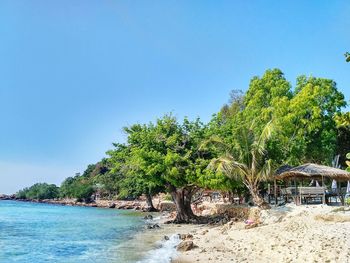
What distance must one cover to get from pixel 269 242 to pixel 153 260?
400 centimetres

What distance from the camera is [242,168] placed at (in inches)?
931

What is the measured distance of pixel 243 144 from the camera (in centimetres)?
2380

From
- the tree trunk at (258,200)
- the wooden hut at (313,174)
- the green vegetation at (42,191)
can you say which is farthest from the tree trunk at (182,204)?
the green vegetation at (42,191)

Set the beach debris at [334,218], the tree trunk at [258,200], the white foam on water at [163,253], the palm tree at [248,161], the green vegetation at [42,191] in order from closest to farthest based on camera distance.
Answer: the white foam on water at [163,253] → the beach debris at [334,218] → the tree trunk at [258,200] → the palm tree at [248,161] → the green vegetation at [42,191]

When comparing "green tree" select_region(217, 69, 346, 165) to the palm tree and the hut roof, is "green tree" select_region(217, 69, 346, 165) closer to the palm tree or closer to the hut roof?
the palm tree

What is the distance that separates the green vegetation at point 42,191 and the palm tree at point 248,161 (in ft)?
344

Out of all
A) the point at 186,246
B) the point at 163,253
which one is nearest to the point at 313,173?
the point at 186,246

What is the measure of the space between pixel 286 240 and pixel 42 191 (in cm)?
12045

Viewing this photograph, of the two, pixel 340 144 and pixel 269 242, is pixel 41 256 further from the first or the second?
pixel 340 144

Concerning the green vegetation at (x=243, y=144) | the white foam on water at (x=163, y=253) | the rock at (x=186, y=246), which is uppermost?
the green vegetation at (x=243, y=144)

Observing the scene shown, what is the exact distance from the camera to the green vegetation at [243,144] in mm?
23672

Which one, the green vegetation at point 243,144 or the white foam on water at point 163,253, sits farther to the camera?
the green vegetation at point 243,144

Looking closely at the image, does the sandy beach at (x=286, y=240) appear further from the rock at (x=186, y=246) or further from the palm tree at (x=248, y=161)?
the palm tree at (x=248, y=161)

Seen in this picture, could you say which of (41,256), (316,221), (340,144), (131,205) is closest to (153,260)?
(41,256)
